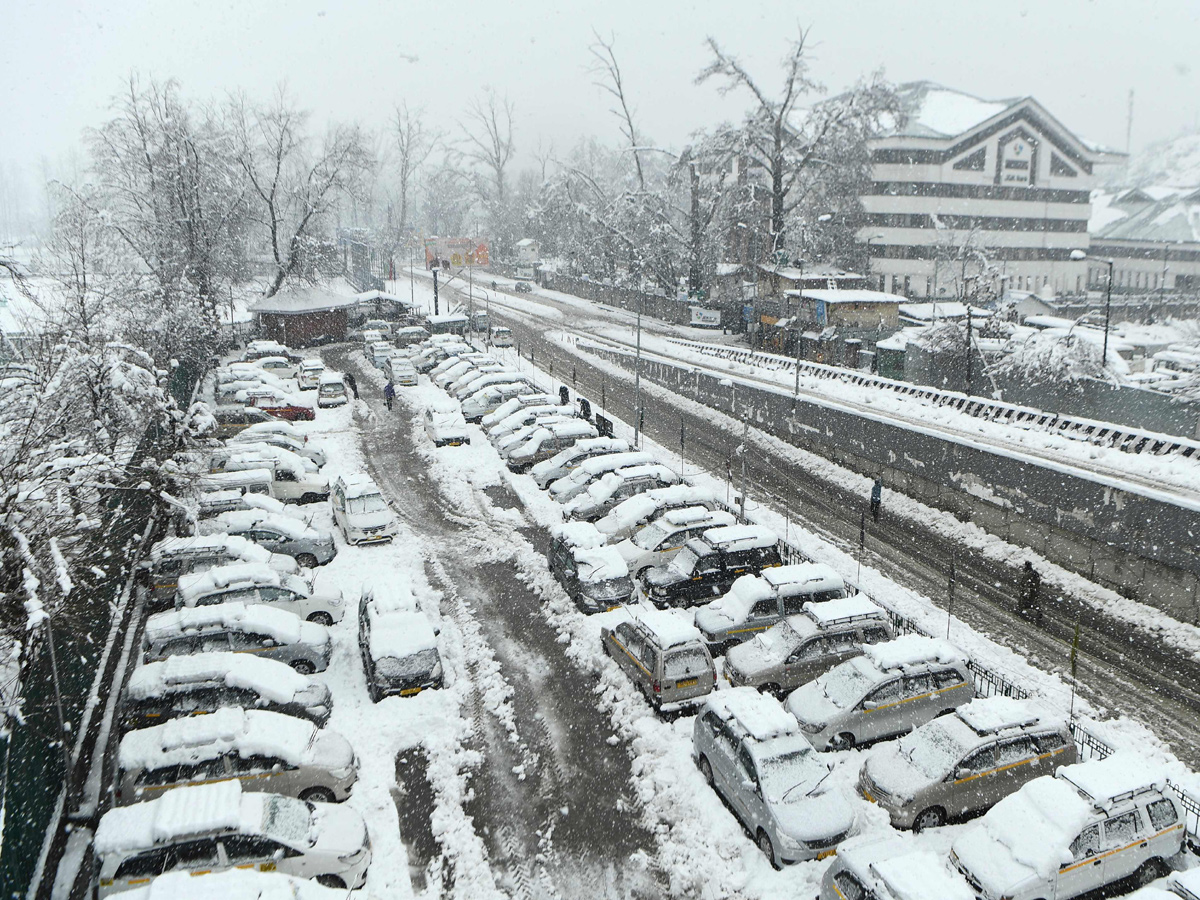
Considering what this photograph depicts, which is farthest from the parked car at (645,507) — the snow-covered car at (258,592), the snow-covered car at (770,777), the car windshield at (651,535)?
the snow-covered car at (770,777)

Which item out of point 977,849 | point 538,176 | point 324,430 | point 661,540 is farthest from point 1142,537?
point 538,176

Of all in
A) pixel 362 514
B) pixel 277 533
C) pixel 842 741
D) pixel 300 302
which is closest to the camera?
pixel 842 741

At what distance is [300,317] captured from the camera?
5528 centimetres

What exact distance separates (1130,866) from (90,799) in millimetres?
14556

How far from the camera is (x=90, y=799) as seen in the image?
12953 mm

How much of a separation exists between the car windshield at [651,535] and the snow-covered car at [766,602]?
3256 millimetres

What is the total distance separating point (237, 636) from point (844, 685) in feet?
36.1

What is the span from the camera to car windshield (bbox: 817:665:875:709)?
14367 millimetres

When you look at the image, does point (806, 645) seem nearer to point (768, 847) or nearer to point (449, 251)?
point (768, 847)

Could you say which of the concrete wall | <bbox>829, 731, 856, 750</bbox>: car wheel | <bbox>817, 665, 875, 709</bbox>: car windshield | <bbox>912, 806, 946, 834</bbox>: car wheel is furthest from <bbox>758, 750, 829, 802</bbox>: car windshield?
the concrete wall

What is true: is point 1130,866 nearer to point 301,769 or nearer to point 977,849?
point 977,849

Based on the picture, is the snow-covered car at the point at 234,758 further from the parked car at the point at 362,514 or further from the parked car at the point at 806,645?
the parked car at the point at 362,514

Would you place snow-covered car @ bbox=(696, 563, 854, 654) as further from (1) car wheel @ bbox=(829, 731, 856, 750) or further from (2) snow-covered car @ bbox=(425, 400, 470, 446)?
(2) snow-covered car @ bbox=(425, 400, 470, 446)

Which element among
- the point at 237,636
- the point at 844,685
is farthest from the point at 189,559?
the point at 844,685
